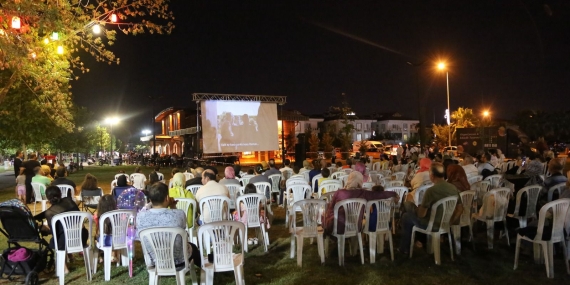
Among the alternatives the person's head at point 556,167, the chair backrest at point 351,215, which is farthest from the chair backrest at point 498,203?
the chair backrest at point 351,215

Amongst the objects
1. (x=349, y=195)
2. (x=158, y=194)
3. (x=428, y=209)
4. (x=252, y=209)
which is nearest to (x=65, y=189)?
(x=252, y=209)

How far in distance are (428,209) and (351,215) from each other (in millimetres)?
1052

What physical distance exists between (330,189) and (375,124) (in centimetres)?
6896

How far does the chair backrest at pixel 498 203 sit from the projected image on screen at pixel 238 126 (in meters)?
17.2

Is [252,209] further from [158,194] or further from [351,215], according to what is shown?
[158,194]

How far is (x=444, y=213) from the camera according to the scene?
17.0 ft

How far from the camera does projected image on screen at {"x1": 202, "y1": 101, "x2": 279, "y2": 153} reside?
71.5ft

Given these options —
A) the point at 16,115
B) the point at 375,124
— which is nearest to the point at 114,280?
the point at 16,115

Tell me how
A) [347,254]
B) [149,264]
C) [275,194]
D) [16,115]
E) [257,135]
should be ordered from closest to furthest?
[149,264]
[347,254]
[275,194]
[16,115]
[257,135]

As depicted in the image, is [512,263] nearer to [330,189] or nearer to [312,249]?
[312,249]

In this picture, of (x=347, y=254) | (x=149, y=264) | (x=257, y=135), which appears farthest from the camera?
(x=257, y=135)

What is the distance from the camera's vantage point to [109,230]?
504 cm

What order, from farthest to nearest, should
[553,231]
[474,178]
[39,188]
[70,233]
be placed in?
[39,188] → [474,178] → [70,233] → [553,231]

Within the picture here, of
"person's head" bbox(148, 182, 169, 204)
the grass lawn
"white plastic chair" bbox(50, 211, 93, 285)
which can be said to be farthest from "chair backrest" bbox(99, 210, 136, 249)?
"person's head" bbox(148, 182, 169, 204)
